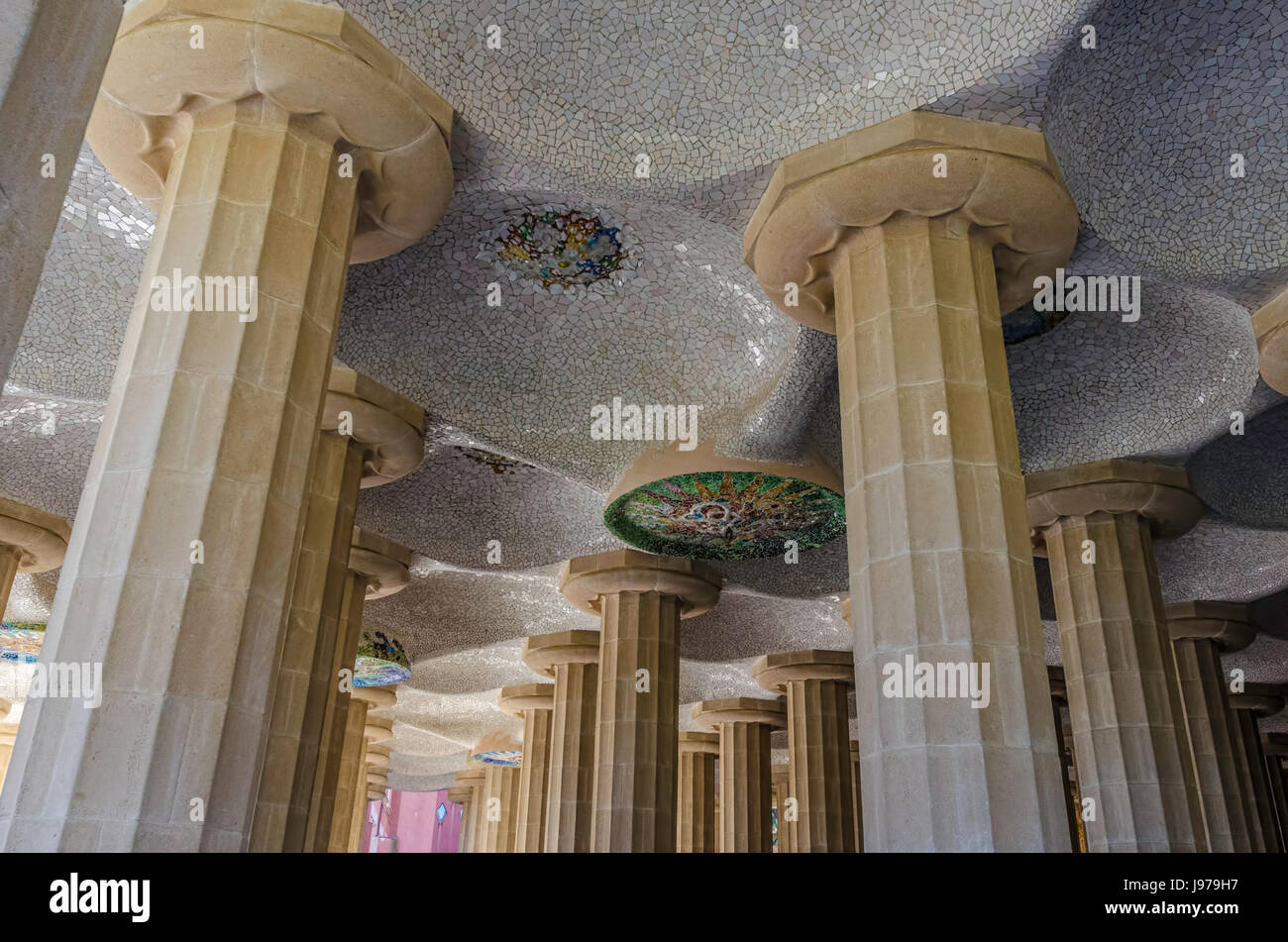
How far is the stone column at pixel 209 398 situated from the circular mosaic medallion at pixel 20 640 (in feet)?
40.9

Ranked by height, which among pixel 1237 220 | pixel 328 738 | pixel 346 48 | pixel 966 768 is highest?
pixel 1237 220

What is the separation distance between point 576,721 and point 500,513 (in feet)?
13.9

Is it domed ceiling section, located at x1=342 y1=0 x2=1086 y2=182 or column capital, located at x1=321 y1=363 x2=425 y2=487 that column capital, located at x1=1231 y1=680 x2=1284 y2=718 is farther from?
domed ceiling section, located at x1=342 y1=0 x2=1086 y2=182

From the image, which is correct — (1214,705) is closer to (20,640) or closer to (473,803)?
(20,640)

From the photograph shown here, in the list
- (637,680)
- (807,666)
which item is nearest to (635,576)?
(637,680)

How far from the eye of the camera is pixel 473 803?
2816 cm

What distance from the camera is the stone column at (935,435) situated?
177 inches

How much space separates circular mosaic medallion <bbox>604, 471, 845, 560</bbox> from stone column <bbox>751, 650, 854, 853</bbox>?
5.01 m

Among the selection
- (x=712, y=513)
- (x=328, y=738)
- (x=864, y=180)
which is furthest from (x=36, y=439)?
(x=864, y=180)

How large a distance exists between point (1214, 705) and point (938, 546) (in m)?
9.90

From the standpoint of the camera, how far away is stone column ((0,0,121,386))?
157 cm

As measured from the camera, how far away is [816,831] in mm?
15422

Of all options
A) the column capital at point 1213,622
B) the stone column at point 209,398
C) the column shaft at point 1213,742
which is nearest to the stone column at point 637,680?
the column shaft at point 1213,742
